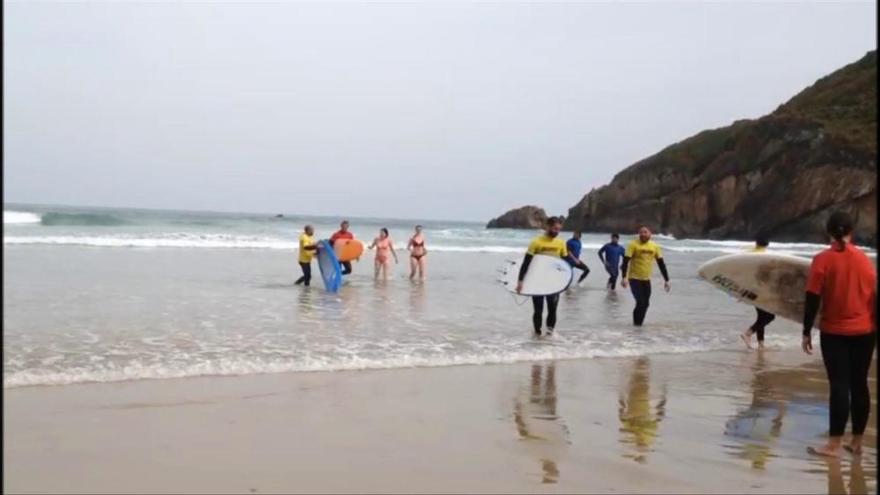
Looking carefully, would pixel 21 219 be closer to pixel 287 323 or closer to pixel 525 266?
pixel 287 323

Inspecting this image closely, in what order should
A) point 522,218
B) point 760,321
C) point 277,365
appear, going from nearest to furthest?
point 277,365 → point 760,321 → point 522,218

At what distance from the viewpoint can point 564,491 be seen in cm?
449

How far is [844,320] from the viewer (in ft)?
17.9

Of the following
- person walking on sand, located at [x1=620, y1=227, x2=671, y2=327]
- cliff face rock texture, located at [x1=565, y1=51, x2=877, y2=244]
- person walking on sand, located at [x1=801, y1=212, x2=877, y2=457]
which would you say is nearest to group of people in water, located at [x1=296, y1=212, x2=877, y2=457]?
person walking on sand, located at [x1=801, y1=212, x2=877, y2=457]

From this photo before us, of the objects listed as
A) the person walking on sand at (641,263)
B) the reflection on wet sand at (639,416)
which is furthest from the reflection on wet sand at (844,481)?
the person walking on sand at (641,263)

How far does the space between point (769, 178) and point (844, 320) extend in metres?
65.6

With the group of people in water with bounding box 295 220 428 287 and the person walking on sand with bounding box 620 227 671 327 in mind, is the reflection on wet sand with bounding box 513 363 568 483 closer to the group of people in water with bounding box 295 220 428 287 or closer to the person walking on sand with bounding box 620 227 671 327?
the person walking on sand with bounding box 620 227 671 327

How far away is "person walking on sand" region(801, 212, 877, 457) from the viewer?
543cm

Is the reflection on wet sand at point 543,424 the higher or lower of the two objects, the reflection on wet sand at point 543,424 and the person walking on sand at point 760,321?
the lower

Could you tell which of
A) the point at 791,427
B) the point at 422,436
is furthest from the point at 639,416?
the point at 422,436

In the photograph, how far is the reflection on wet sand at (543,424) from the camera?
16.7ft

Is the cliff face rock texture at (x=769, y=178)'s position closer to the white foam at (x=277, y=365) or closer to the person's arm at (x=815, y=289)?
the white foam at (x=277, y=365)

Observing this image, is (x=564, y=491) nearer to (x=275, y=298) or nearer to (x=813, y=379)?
(x=813, y=379)

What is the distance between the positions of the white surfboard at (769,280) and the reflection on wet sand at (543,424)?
3.30 m
